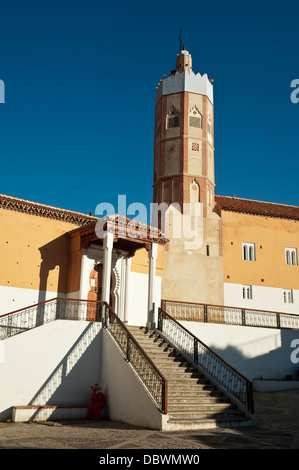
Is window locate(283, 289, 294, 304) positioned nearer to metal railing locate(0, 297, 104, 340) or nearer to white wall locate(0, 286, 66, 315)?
metal railing locate(0, 297, 104, 340)

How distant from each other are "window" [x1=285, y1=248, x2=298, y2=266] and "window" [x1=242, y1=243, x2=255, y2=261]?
2.20m

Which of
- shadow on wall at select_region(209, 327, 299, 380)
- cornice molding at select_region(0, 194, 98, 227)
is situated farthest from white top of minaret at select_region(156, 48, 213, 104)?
shadow on wall at select_region(209, 327, 299, 380)

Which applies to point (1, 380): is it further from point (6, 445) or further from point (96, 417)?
point (6, 445)

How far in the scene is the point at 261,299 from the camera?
23719 millimetres

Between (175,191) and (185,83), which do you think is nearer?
(175,191)

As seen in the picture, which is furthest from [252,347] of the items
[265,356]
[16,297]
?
[16,297]

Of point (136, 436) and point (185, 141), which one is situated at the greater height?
point (185, 141)

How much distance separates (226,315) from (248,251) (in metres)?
6.47

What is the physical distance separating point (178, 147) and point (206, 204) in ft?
11.5

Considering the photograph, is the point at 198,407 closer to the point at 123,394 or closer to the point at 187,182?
the point at 123,394

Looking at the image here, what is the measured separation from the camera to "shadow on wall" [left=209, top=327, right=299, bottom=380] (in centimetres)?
1699

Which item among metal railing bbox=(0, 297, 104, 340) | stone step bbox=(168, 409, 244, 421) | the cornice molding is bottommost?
stone step bbox=(168, 409, 244, 421)

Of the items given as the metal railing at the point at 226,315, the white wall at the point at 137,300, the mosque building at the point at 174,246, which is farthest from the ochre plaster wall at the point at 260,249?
the white wall at the point at 137,300
